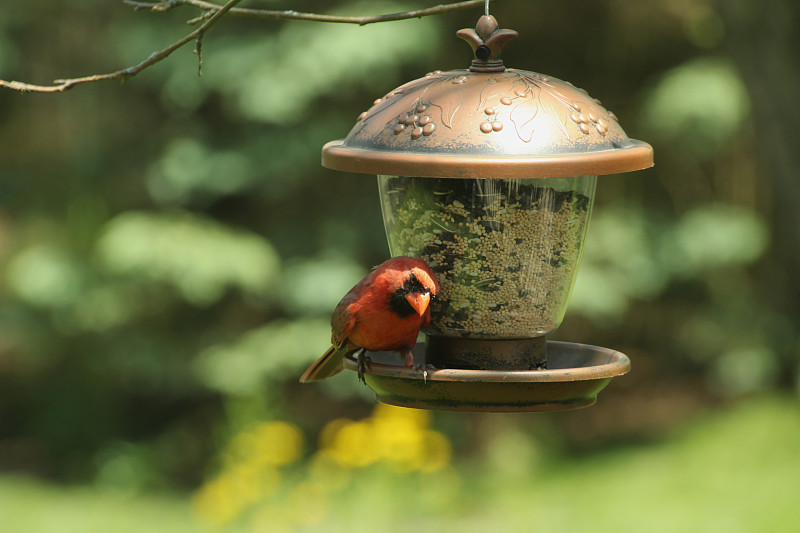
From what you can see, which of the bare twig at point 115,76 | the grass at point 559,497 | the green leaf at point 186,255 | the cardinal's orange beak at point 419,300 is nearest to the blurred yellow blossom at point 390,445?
the grass at point 559,497

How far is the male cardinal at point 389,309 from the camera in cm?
270

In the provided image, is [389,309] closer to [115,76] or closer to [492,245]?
[492,245]

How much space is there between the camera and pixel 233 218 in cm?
791

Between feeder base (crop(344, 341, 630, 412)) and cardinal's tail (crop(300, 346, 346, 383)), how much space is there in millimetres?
223

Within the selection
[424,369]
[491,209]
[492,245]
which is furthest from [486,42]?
[424,369]

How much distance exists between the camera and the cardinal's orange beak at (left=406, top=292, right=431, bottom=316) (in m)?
2.64

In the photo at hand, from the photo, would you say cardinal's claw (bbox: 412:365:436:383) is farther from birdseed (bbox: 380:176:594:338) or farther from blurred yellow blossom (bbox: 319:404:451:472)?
blurred yellow blossom (bbox: 319:404:451:472)

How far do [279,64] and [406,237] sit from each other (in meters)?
4.24

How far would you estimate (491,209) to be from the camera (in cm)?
281

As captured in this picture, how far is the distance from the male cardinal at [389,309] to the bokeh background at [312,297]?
3.85 meters

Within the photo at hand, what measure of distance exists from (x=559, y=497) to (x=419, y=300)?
494 cm

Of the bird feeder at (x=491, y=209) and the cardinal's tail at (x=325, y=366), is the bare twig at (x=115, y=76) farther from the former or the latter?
the cardinal's tail at (x=325, y=366)

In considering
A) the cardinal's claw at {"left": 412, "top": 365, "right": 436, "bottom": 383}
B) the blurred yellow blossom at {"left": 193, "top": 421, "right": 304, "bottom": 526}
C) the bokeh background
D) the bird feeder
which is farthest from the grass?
the cardinal's claw at {"left": 412, "top": 365, "right": 436, "bottom": 383}

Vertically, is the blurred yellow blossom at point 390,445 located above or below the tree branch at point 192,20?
below
